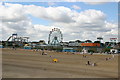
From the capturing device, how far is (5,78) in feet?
44.2

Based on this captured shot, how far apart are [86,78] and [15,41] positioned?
12956 centimetres

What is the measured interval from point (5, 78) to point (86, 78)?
22.4ft

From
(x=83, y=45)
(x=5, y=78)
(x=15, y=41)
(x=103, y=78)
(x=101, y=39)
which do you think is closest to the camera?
(x=5, y=78)

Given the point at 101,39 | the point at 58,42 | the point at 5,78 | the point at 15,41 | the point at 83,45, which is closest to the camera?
the point at 5,78

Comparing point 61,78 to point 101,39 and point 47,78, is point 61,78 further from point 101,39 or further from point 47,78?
point 101,39

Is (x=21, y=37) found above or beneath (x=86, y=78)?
above

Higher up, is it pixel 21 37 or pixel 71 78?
pixel 21 37

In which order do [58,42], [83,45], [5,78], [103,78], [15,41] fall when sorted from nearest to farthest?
[5,78] < [103,78] < [58,42] < [83,45] < [15,41]

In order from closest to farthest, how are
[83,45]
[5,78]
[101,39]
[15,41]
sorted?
1. [5,78]
2. [83,45]
3. [101,39]
4. [15,41]

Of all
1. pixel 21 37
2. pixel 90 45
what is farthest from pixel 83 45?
pixel 21 37

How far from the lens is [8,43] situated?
139625mm

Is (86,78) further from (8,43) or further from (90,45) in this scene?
(8,43)

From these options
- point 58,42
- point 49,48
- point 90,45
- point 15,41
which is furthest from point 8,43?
point 90,45

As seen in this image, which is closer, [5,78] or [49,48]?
[5,78]
